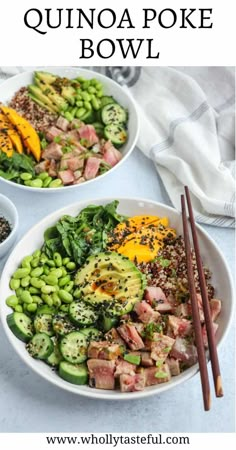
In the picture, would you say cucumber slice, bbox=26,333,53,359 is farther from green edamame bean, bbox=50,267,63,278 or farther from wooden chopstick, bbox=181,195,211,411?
wooden chopstick, bbox=181,195,211,411

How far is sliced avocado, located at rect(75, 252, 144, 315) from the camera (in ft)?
9.35

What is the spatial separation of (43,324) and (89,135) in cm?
135

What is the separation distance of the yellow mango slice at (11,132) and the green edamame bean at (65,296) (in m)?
1.07

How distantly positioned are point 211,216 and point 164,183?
366 mm

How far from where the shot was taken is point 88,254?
10.1 ft

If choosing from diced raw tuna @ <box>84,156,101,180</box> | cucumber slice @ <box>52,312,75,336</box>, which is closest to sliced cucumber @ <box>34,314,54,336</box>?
cucumber slice @ <box>52,312,75,336</box>

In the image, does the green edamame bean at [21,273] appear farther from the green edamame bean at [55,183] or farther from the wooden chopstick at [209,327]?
the wooden chopstick at [209,327]

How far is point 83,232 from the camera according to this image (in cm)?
315

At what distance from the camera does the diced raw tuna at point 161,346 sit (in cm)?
264

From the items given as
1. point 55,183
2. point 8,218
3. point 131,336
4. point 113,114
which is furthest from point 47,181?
point 131,336

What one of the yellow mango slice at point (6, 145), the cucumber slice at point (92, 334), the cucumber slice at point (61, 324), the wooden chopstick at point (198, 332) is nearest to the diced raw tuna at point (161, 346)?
the wooden chopstick at point (198, 332)

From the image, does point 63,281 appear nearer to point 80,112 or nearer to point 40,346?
point 40,346

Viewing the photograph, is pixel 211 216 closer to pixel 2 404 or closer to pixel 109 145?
pixel 109 145

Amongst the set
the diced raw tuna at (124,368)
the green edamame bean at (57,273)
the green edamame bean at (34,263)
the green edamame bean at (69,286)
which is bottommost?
the diced raw tuna at (124,368)
